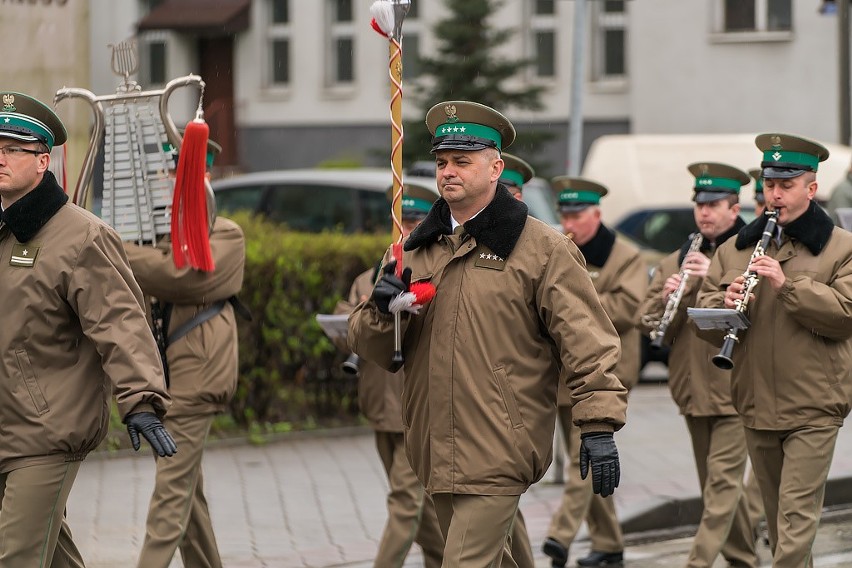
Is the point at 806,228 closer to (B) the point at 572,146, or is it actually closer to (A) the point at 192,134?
(A) the point at 192,134

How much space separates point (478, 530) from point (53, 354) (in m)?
1.51

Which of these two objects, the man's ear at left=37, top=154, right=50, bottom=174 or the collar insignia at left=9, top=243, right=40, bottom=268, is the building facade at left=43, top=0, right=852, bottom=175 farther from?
the collar insignia at left=9, top=243, right=40, bottom=268

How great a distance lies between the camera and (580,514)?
26.2ft

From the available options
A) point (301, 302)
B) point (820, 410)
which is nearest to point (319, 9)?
point (301, 302)

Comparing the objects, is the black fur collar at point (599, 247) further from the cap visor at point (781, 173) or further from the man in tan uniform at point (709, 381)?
the cap visor at point (781, 173)

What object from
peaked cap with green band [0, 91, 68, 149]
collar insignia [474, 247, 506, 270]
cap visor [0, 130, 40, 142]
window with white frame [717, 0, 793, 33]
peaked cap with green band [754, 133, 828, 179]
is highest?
window with white frame [717, 0, 793, 33]

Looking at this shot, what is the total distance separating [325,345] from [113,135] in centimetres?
464

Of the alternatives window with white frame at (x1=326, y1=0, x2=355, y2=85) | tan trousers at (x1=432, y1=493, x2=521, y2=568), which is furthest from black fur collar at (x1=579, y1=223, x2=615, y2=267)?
window with white frame at (x1=326, y1=0, x2=355, y2=85)

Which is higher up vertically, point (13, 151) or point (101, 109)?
point (101, 109)

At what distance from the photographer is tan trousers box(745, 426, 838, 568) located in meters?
6.54

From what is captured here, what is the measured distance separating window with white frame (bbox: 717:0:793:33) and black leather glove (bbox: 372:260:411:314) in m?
24.4

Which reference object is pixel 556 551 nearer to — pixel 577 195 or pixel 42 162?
pixel 577 195

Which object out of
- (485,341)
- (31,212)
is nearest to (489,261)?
(485,341)

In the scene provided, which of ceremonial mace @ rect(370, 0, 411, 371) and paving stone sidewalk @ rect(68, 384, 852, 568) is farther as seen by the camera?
paving stone sidewalk @ rect(68, 384, 852, 568)
